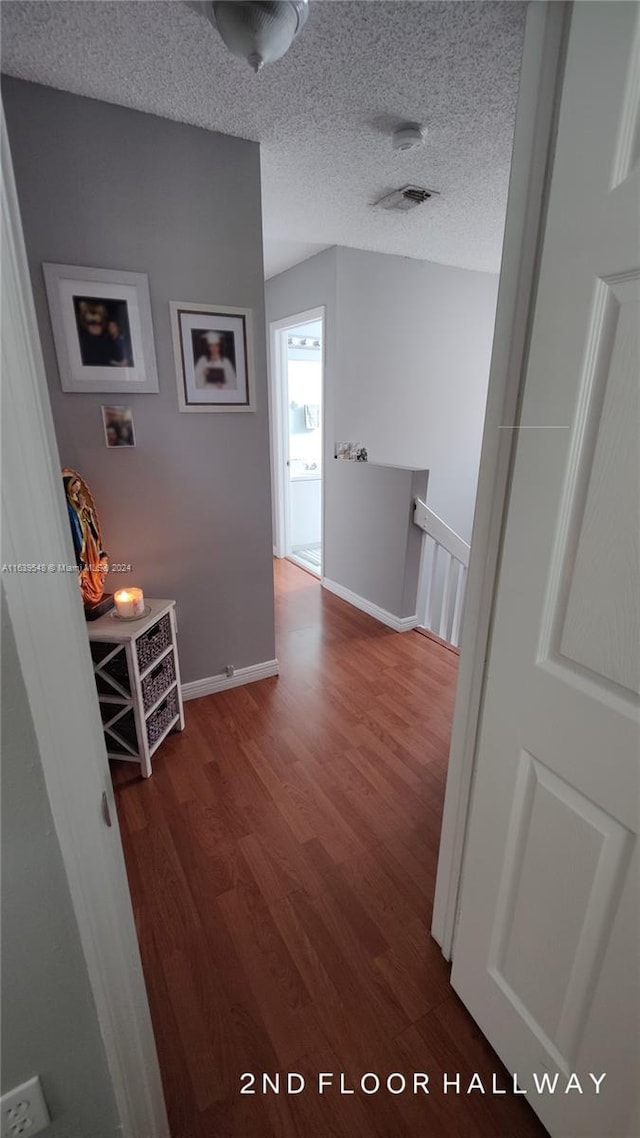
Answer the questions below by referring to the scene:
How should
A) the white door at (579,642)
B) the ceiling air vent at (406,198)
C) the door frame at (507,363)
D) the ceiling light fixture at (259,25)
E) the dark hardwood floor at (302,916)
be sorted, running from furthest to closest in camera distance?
the ceiling air vent at (406,198) < the ceiling light fixture at (259,25) < the dark hardwood floor at (302,916) < the door frame at (507,363) < the white door at (579,642)

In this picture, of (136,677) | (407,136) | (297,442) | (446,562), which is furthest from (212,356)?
(297,442)

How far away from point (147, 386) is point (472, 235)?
7.66 feet

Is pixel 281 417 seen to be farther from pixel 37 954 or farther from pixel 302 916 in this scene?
pixel 37 954

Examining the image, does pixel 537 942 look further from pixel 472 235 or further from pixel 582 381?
A: pixel 472 235

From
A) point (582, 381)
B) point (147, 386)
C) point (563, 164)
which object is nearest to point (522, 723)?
point (582, 381)

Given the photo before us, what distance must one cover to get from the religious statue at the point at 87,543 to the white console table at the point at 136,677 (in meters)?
0.07

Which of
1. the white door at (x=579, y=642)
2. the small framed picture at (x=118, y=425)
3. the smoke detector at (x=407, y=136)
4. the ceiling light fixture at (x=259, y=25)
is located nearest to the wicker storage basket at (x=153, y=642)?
the small framed picture at (x=118, y=425)

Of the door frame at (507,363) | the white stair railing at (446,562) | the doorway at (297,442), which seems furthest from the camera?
the doorway at (297,442)

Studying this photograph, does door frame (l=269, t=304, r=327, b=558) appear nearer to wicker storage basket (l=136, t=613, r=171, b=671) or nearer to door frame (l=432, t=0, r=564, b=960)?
wicker storage basket (l=136, t=613, r=171, b=671)

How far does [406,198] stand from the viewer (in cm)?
228

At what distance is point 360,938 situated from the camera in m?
1.32

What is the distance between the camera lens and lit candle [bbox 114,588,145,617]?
1819 millimetres

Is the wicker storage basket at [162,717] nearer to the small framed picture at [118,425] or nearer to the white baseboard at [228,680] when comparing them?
the white baseboard at [228,680]

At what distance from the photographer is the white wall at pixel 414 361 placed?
3262mm
